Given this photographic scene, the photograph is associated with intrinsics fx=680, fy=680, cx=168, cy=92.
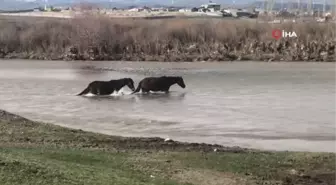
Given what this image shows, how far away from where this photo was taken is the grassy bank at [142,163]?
821 cm

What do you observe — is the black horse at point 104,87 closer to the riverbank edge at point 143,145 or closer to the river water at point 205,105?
the river water at point 205,105

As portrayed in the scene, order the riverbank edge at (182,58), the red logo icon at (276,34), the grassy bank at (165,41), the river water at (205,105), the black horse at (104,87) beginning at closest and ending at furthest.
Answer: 1. the river water at (205,105)
2. the black horse at (104,87)
3. the riverbank edge at (182,58)
4. the grassy bank at (165,41)
5. the red logo icon at (276,34)

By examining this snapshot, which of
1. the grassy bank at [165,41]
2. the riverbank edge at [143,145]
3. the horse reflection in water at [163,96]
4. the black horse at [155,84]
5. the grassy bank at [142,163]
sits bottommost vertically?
the grassy bank at [165,41]

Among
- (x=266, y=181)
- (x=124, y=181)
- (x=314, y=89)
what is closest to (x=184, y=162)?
(x=266, y=181)

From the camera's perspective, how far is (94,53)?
5072 centimetres

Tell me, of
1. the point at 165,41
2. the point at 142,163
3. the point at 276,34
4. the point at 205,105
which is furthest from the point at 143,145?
the point at 276,34

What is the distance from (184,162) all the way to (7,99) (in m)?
15.5

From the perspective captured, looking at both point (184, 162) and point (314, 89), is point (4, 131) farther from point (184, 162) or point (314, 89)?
point (314, 89)

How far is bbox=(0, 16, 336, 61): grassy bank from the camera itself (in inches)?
1955

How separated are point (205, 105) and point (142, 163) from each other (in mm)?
12485

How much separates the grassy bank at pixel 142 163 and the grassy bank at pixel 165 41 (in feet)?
114

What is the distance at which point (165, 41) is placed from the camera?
52750mm

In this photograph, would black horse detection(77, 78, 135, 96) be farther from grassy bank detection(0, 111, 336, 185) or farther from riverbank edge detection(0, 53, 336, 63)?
riverbank edge detection(0, 53, 336, 63)

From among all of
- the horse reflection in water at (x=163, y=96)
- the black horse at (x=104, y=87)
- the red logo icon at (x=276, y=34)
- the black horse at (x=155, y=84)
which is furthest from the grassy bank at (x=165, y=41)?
the black horse at (x=104, y=87)
